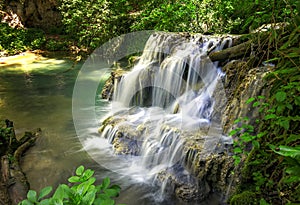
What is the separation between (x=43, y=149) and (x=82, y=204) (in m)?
4.53

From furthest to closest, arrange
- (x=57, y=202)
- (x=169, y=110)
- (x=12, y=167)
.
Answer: (x=169, y=110) → (x=12, y=167) → (x=57, y=202)

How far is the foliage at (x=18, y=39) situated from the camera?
14.6 m

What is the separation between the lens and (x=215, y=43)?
237 inches

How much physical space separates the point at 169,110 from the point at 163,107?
0.45 metres

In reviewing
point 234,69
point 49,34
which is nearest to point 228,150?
point 234,69

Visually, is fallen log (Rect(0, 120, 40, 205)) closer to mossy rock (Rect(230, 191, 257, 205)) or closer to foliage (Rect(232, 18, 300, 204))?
mossy rock (Rect(230, 191, 257, 205))

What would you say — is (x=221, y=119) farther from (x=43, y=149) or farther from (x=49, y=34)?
(x=49, y=34)

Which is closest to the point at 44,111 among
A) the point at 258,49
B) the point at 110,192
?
the point at 258,49

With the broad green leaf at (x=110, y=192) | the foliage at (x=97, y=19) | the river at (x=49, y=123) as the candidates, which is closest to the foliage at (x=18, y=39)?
the river at (x=49, y=123)

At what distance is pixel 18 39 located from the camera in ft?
49.4

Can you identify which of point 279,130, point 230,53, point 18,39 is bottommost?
point 279,130

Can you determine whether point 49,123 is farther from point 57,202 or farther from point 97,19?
point 97,19

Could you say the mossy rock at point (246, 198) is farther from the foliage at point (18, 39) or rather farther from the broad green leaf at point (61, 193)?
the foliage at point (18, 39)

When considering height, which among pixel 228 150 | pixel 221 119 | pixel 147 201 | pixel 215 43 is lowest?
pixel 147 201
